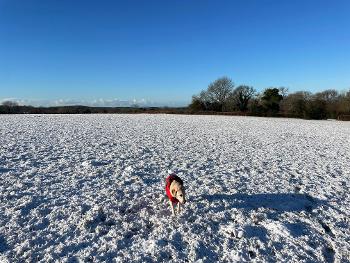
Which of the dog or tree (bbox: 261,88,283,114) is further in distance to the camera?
tree (bbox: 261,88,283,114)

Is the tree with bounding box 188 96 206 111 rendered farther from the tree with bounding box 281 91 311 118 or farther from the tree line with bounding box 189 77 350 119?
the tree with bounding box 281 91 311 118

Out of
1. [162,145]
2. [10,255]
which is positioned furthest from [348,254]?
[162,145]

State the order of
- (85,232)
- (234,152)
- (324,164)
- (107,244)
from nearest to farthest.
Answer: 1. (107,244)
2. (85,232)
3. (324,164)
4. (234,152)

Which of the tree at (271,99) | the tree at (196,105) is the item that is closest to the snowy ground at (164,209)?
the tree at (196,105)

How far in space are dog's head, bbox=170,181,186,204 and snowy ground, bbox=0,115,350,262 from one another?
566mm

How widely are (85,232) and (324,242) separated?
5.74m

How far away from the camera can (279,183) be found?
10.7 m

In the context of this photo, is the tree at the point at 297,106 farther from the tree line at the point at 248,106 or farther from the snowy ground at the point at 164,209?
the snowy ground at the point at 164,209

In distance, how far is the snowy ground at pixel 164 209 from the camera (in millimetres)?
6156

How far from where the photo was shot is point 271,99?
73.6 meters

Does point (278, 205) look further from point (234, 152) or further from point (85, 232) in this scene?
point (234, 152)

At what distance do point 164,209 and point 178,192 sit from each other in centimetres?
97

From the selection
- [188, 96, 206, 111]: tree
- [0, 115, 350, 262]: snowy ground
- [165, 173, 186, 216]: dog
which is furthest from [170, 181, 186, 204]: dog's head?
[188, 96, 206, 111]: tree

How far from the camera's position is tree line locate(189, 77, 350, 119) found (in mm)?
62375
